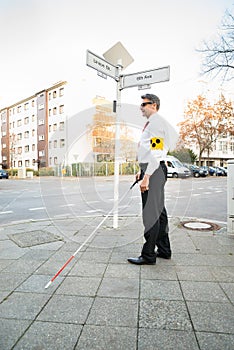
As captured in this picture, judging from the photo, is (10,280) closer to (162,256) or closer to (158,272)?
(158,272)

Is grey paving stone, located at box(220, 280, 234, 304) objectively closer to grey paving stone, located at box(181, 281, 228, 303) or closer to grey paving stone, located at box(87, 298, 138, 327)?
grey paving stone, located at box(181, 281, 228, 303)

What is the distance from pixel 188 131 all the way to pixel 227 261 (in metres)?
34.7

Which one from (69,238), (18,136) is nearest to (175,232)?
(69,238)

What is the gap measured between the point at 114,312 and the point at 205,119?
37.7 metres

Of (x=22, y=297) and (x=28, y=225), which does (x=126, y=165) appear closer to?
(x=28, y=225)

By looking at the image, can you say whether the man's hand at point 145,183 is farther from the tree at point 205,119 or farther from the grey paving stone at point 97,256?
the tree at point 205,119

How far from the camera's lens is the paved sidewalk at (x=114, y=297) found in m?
1.84

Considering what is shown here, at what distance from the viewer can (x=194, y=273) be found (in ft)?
9.81

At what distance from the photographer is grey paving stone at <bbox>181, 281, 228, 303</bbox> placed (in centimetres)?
241

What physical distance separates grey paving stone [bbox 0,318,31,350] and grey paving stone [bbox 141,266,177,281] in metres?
1.30

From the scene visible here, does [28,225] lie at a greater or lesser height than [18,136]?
lesser

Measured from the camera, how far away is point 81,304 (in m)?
2.30

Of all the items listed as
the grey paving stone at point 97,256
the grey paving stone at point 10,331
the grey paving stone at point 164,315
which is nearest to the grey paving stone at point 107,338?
the grey paving stone at point 164,315

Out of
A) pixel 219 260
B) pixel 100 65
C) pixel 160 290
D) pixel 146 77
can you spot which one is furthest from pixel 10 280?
pixel 146 77
